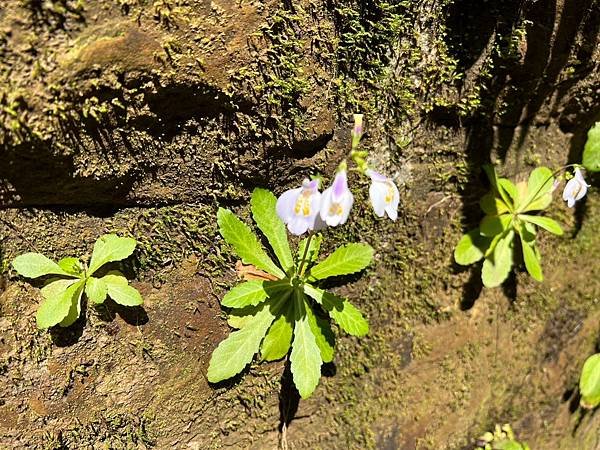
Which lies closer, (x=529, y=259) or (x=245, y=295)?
(x=245, y=295)

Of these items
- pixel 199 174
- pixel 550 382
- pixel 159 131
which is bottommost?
pixel 550 382

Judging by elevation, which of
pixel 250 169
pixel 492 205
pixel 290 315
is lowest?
pixel 290 315

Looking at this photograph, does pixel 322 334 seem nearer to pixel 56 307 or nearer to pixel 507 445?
pixel 56 307

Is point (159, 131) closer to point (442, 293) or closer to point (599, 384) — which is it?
point (442, 293)

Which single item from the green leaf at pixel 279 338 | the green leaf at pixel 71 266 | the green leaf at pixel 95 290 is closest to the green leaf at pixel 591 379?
the green leaf at pixel 279 338

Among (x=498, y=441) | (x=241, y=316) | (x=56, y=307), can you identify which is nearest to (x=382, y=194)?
(x=241, y=316)

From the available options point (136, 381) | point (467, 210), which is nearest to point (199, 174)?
point (136, 381)

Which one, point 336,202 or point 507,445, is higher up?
point 336,202
